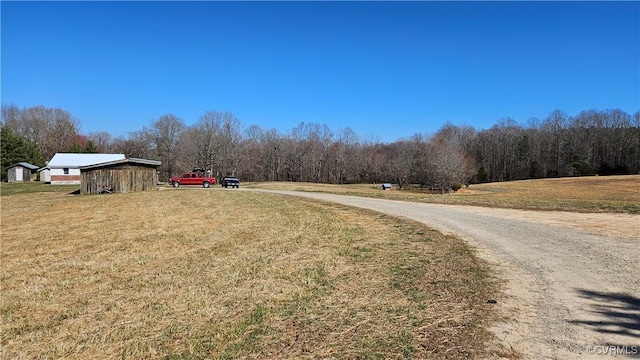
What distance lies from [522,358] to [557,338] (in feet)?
2.03

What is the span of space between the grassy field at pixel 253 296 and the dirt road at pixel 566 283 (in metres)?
0.36

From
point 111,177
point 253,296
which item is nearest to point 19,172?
point 111,177

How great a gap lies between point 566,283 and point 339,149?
7330 cm

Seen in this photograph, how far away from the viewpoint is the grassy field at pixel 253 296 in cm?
382

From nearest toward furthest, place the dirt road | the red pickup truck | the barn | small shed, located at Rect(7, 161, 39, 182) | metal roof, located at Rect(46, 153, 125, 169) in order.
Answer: the dirt road < the red pickup truck < the barn < metal roof, located at Rect(46, 153, 125, 169) < small shed, located at Rect(7, 161, 39, 182)

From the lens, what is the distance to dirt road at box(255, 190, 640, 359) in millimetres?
3525

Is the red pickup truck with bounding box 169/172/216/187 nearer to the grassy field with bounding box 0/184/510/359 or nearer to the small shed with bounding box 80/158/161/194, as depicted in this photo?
the small shed with bounding box 80/158/161/194

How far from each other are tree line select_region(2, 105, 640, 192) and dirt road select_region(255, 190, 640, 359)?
5064cm

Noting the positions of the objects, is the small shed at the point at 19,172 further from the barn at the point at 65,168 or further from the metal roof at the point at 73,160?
the barn at the point at 65,168

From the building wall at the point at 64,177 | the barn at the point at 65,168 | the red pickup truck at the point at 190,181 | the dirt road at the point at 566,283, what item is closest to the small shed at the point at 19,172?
the barn at the point at 65,168

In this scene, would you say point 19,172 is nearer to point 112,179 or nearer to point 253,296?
point 112,179

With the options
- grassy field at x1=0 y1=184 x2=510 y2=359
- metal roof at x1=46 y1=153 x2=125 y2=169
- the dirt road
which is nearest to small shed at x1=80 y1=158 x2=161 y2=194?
metal roof at x1=46 y1=153 x2=125 y2=169

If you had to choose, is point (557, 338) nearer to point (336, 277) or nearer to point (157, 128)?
point (336, 277)

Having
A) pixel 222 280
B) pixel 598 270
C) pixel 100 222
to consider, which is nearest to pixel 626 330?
pixel 598 270
